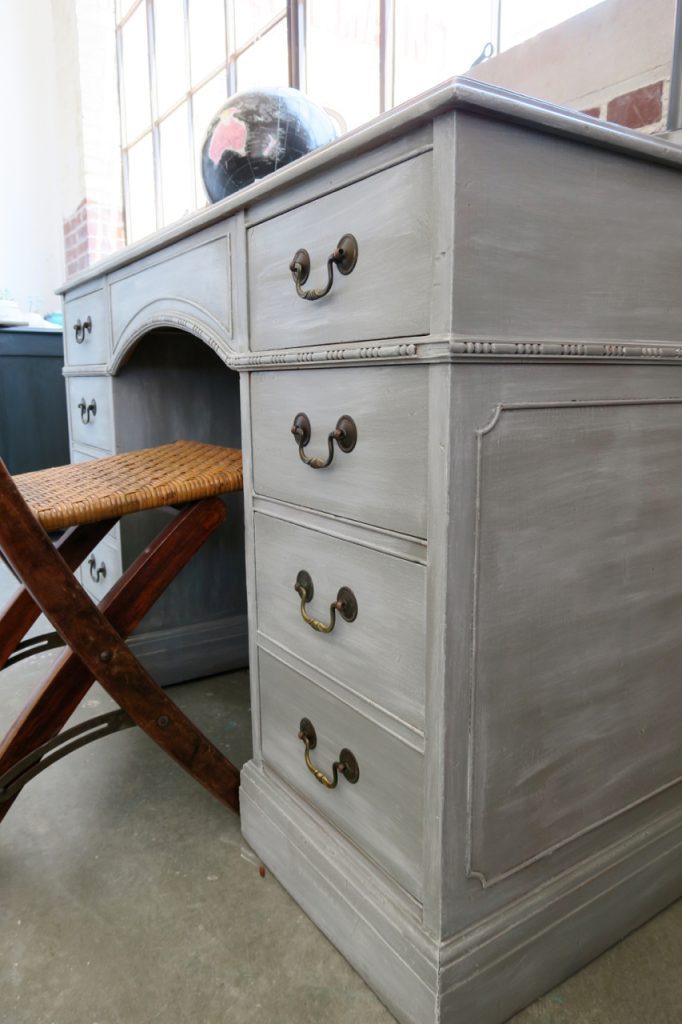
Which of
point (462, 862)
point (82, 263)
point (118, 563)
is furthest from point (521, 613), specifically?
point (82, 263)

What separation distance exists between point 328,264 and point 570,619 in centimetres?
51

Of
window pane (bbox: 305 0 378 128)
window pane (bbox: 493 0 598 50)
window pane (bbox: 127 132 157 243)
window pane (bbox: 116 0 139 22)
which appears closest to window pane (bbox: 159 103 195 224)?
window pane (bbox: 127 132 157 243)

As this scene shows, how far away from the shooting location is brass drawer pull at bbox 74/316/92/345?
69.6 inches

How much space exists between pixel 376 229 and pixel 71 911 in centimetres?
105

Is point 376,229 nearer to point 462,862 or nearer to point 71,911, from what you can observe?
point 462,862

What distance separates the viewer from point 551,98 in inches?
48.4

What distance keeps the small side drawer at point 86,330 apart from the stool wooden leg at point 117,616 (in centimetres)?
71

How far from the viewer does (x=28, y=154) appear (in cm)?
401

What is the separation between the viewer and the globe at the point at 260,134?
1.36 metres

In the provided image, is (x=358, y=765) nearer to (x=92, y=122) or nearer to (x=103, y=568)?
(x=103, y=568)

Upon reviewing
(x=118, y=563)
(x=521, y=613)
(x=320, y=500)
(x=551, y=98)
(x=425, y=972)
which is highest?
(x=551, y=98)

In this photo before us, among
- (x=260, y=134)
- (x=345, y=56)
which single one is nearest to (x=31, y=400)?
(x=345, y=56)

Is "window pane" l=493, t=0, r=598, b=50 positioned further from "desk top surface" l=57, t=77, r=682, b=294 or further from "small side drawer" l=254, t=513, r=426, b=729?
"small side drawer" l=254, t=513, r=426, b=729

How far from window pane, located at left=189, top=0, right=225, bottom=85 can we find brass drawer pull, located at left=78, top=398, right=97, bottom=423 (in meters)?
1.79
